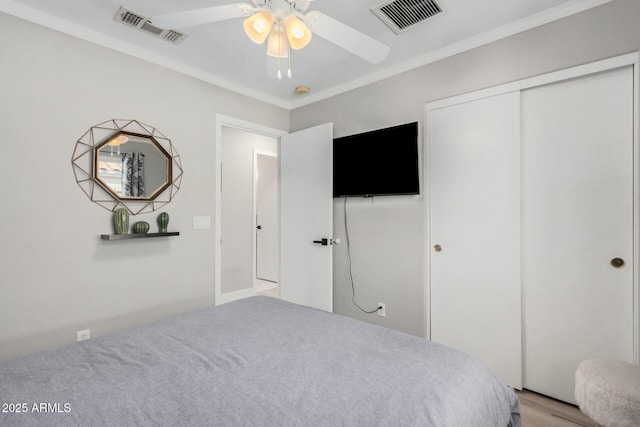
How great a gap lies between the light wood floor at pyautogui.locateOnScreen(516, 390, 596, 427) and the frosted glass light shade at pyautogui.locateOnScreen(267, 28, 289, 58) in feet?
8.21

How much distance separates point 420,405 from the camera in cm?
94

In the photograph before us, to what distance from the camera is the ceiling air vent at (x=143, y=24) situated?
2.02 meters

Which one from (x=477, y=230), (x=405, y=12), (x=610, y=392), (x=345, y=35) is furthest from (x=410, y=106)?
(x=610, y=392)

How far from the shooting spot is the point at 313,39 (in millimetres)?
2312

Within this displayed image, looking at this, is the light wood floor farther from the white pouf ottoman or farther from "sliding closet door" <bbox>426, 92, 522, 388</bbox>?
the white pouf ottoman

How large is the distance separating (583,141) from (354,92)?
188 cm

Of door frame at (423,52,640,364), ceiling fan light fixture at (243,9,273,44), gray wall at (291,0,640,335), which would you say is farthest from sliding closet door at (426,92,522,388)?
ceiling fan light fixture at (243,9,273,44)

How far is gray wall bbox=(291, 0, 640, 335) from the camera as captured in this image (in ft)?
6.14

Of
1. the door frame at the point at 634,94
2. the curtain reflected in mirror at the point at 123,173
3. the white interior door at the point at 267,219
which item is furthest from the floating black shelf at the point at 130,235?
the white interior door at the point at 267,219

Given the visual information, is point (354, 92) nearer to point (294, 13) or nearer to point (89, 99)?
point (294, 13)

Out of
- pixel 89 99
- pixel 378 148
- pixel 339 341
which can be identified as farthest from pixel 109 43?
pixel 339 341

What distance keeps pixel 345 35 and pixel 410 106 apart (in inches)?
51.3

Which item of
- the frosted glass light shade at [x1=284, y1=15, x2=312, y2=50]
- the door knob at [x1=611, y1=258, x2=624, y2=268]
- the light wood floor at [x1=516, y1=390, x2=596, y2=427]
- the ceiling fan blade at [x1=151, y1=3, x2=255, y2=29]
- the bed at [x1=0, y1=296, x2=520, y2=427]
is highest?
the ceiling fan blade at [x1=151, y1=3, x2=255, y2=29]

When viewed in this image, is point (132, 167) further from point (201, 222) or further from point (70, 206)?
point (201, 222)
